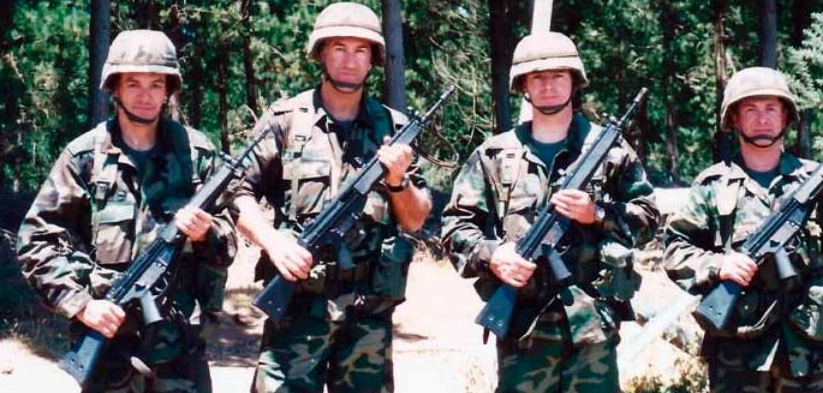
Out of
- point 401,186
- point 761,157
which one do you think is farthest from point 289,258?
point 761,157

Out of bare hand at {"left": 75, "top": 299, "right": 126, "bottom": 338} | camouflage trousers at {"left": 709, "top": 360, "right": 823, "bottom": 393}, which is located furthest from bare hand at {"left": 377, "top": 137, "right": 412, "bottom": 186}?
camouflage trousers at {"left": 709, "top": 360, "right": 823, "bottom": 393}

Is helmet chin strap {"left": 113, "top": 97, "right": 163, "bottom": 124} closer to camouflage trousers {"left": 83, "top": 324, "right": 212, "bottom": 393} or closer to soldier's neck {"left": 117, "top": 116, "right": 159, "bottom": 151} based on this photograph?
soldier's neck {"left": 117, "top": 116, "right": 159, "bottom": 151}

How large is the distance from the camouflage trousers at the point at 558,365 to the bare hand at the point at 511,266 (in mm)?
268

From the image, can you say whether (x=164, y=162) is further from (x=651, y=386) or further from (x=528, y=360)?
(x=651, y=386)

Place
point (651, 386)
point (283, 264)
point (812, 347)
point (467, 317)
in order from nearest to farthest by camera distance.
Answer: point (283, 264) < point (812, 347) < point (651, 386) < point (467, 317)

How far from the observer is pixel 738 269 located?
4.81m

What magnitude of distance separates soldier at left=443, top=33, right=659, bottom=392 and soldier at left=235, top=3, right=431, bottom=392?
13.2 inches

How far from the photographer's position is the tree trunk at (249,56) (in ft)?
69.5

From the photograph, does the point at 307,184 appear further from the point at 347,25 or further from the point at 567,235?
the point at 567,235

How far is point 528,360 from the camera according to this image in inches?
190

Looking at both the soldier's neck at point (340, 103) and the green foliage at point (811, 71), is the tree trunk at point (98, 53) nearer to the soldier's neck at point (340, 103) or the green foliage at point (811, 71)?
the soldier's neck at point (340, 103)

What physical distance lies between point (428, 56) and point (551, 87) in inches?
754

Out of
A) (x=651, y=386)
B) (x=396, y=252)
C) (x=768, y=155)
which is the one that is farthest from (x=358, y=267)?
(x=651, y=386)

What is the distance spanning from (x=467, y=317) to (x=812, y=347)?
8.06 m
